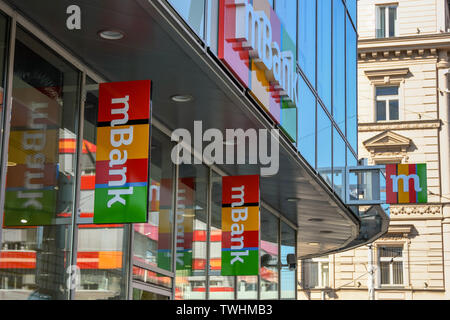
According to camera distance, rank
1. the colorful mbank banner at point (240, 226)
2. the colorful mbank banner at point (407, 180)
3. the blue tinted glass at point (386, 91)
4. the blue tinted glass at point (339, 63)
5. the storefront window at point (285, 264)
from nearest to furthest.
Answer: the colorful mbank banner at point (240, 226)
the blue tinted glass at point (339, 63)
the storefront window at point (285, 264)
the colorful mbank banner at point (407, 180)
the blue tinted glass at point (386, 91)

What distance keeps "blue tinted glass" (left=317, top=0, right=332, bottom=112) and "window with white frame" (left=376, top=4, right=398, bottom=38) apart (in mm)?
29293

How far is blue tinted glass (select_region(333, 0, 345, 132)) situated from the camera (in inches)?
615

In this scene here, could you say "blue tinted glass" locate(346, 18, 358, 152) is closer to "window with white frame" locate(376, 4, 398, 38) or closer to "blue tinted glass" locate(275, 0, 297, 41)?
"blue tinted glass" locate(275, 0, 297, 41)

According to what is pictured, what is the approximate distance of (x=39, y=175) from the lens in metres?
7.04

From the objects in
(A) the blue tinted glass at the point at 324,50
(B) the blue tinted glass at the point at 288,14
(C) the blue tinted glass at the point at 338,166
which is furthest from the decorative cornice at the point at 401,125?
(B) the blue tinted glass at the point at 288,14

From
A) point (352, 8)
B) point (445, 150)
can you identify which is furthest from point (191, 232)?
point (445, 150)

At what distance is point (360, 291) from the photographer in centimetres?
4009

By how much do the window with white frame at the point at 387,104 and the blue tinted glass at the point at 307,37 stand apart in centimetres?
2983

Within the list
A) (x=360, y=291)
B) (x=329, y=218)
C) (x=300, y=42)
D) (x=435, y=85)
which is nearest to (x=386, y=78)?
(x=435, y=85)

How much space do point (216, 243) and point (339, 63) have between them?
584cm

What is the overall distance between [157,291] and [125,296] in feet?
3.49

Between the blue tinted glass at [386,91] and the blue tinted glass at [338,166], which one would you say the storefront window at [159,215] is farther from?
the blue tinted glass at [386,91]

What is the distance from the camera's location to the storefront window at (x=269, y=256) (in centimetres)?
1599
